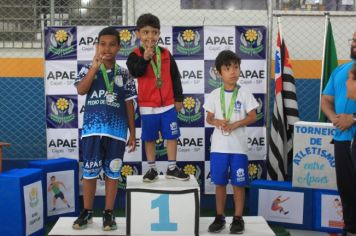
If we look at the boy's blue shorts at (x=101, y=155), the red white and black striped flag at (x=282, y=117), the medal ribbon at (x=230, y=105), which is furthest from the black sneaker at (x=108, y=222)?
the red white and black striped flag at (x=282, y=117)

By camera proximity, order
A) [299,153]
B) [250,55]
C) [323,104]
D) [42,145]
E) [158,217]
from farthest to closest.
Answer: [42,145] → [250,55] → [299,153] → [323,104] → [158,217]

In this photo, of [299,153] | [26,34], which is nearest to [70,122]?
[299,153]

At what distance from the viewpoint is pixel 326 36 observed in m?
5.06

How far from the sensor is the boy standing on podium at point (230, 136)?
3.70 metres

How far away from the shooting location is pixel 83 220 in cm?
357

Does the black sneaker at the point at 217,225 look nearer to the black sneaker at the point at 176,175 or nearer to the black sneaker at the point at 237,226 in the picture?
the black sneaker at the point at 237,226

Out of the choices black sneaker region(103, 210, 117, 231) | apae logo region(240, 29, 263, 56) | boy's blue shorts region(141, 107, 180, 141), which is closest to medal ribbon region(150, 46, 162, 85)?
boy's blue shorts region(141, 107, 180, 141)

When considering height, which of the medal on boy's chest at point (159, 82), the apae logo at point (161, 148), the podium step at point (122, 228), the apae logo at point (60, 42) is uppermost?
the apae logo at point (60, 42)

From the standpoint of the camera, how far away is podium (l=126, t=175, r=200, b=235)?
3504 mm

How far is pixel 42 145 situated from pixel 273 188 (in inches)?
158

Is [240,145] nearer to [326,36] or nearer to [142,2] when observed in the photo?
[326,36]

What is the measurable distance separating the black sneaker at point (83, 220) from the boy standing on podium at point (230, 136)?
89 cm

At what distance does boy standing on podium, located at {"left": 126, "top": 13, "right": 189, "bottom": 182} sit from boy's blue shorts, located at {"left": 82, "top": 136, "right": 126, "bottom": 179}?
352mm

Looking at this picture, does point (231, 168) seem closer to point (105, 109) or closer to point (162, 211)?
Answer: point (162, 211)
